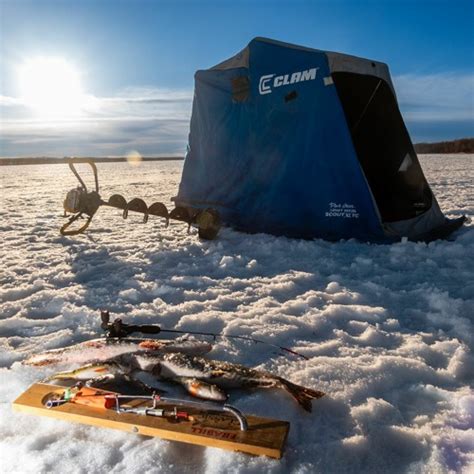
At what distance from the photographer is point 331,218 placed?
5.81 m

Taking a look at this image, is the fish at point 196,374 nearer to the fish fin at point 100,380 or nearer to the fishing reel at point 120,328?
the fish fin at point 100,380

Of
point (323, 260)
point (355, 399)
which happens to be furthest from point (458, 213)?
point (355, 399)

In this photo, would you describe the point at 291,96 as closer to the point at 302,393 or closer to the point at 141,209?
the point at 141,209

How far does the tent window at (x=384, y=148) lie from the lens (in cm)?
602

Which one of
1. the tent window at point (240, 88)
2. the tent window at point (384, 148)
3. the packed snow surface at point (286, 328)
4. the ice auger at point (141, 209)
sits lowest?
the packed snow surface at point (286, 328)

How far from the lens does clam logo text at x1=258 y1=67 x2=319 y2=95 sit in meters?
5.66

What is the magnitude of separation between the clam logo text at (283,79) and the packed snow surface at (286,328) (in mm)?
2196

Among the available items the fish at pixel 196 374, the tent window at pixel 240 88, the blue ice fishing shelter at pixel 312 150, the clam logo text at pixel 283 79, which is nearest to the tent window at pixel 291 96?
the blue ice fishing shelter at pixel 312 150

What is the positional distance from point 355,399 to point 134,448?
121 cm

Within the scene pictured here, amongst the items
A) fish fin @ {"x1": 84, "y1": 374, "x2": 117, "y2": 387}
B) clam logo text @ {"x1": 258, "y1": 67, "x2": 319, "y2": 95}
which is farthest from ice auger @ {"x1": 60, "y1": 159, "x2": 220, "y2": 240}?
fish fin @ {"x1": 84, "y1": 374, "x2": 117, "y2": 387}

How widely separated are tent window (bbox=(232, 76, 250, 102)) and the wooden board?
530cm

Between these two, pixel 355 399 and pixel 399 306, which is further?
pixel 399 306

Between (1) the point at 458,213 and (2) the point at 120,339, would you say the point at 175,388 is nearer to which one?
(2) the point at 120,339

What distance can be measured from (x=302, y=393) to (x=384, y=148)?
5.01 meters
